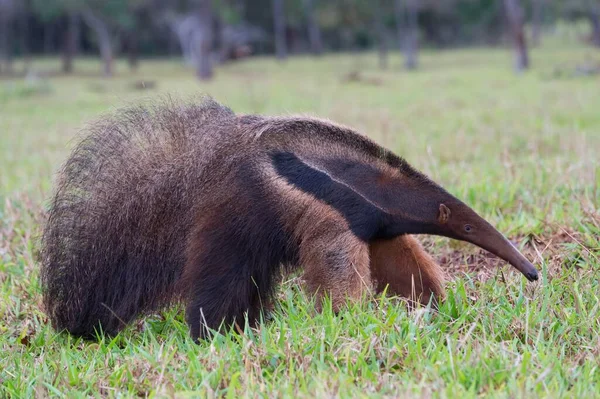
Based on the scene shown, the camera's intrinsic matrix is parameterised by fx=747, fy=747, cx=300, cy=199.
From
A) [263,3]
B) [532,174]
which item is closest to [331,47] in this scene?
[263,3]

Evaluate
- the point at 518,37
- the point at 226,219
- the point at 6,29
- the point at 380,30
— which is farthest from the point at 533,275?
the point at 6,29

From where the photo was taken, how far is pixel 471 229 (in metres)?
3.72

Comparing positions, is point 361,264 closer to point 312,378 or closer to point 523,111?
point 312,378

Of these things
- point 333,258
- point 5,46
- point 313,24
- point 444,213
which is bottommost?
point 333,258

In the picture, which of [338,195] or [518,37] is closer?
[338,195]

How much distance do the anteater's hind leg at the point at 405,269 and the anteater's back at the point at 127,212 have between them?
98cm

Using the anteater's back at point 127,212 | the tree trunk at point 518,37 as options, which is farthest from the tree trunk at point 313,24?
the anteater's back at point 127,212

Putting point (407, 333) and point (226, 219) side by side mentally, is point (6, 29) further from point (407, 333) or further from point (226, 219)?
point (407, 333)

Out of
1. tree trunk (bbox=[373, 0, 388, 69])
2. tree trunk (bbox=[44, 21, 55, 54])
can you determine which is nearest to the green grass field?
tree trunk (bbox=[373, 0, 388, 69])

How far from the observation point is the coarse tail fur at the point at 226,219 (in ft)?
11.8

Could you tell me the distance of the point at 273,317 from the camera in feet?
12.8

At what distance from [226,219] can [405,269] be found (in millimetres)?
1045

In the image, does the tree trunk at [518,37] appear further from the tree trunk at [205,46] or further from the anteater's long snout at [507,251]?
the anteater's long snout at [507,251]

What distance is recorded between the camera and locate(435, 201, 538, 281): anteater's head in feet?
12.0
